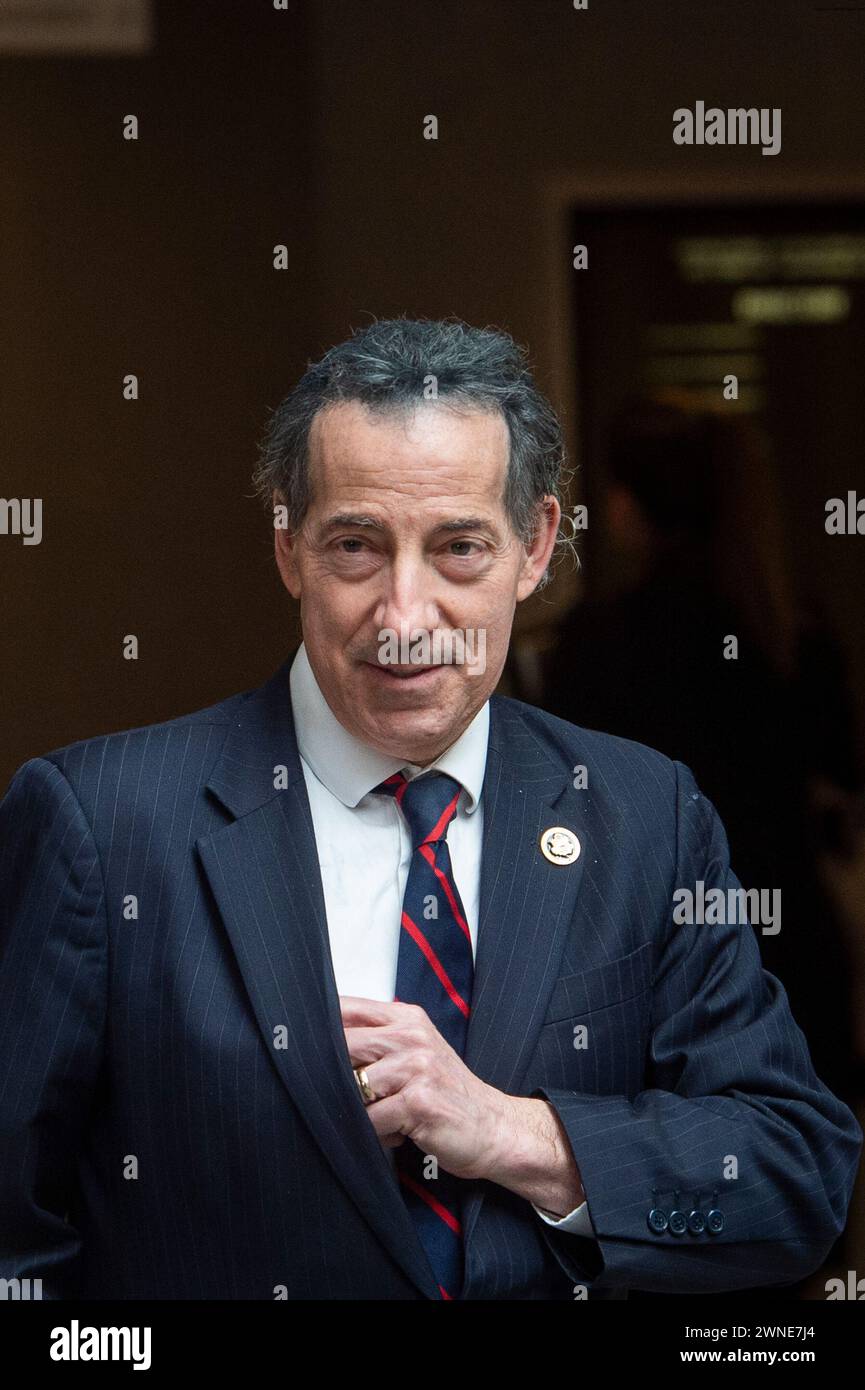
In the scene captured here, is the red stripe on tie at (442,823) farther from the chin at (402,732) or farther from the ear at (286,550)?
the ear at (286,550)

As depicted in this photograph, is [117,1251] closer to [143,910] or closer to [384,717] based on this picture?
[143,910]

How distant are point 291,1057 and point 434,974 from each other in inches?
7.6

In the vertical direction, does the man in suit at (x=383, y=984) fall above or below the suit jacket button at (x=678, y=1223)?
above

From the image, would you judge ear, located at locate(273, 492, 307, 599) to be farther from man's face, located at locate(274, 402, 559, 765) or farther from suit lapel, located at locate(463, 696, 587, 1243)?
suit lapel, located at locate(463, 696, 587, 1243)

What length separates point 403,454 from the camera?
202cm

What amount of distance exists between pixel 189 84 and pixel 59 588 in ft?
2.88

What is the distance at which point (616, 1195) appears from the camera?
81.3 inches

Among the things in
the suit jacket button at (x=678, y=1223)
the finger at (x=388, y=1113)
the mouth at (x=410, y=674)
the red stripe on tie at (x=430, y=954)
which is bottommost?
the suit jacket button at (x=678, y=1223)

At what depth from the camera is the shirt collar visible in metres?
2.15

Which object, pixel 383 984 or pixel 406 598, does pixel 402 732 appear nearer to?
pixel 406 598

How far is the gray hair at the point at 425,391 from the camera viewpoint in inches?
80.7

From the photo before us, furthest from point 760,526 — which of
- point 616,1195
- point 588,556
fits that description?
point 616,1195

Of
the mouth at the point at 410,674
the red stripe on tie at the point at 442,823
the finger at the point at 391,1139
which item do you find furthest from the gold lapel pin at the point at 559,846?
the finger at the point at 391,1139

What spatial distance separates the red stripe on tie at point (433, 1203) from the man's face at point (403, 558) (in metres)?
0.48
